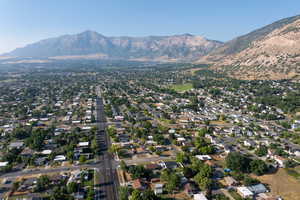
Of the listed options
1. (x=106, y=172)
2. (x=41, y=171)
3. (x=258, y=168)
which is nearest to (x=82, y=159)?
(x=106, y=172)

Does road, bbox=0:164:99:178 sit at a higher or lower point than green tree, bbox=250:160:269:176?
lower

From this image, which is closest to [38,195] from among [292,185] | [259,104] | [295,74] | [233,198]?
[233,198]

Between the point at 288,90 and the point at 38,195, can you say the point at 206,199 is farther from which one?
the point at 288,90

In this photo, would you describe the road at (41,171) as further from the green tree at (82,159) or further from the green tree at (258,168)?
the green tree at (258,168)

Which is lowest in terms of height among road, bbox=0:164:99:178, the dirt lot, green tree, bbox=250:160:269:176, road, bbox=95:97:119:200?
road, bbox=0:164:99:178

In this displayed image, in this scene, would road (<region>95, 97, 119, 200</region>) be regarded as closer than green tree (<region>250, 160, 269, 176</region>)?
Yes

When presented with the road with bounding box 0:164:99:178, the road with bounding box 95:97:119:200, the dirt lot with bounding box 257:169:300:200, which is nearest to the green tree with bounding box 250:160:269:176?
the dirt lot with bounding box 257:169:300:200

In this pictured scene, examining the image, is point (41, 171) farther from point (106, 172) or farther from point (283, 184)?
point (283, 184)

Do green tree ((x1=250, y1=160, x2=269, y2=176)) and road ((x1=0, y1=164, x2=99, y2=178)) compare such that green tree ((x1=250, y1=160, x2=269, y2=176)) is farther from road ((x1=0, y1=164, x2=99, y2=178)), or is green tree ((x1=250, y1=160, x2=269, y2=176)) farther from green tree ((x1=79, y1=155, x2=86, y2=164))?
green tree ((x1=79, y1=155, x2=86, y2=164))

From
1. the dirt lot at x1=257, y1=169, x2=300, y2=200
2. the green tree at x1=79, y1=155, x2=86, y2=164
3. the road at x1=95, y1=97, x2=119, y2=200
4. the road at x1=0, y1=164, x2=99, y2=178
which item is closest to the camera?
the road at x1=95, y1=97, x2=119, y2=200
